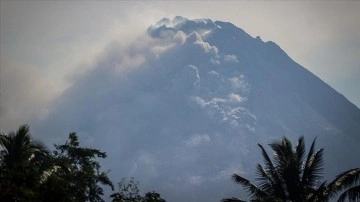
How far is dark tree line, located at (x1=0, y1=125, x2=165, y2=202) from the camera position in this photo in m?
12.2

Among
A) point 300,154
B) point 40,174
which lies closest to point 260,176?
point 300,154

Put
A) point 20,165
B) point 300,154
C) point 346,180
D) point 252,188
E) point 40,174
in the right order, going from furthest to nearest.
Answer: point 300,154
point 252,188
point 346,180
point 40,174
point 20,165

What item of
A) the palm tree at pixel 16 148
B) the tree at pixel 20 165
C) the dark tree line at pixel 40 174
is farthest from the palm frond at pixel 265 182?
the palm tree at pixel 16 148

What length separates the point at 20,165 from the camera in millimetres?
13406

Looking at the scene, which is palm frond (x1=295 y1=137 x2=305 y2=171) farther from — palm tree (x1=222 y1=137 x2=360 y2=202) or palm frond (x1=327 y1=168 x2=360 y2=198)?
palm frond (x1=327 y1=168 x2=360 y2=198)

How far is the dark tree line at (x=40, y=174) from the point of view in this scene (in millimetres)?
12155

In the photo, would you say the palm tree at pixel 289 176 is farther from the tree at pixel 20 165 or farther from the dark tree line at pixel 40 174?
the tree at pixel 20 165

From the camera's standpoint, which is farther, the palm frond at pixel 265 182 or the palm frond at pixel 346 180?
the palm frond at pixel 265 182

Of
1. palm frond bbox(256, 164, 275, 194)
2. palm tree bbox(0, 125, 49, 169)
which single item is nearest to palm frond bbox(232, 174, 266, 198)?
palm frond bbox(256, 164, 275, 194)

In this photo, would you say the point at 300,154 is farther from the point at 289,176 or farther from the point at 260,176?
the point at 260,176

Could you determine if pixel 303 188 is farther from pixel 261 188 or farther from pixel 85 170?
pixel 85 170

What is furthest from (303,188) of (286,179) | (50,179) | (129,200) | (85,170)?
(85,170)

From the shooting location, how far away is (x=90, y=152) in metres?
28.9

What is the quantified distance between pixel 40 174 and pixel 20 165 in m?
1.86
